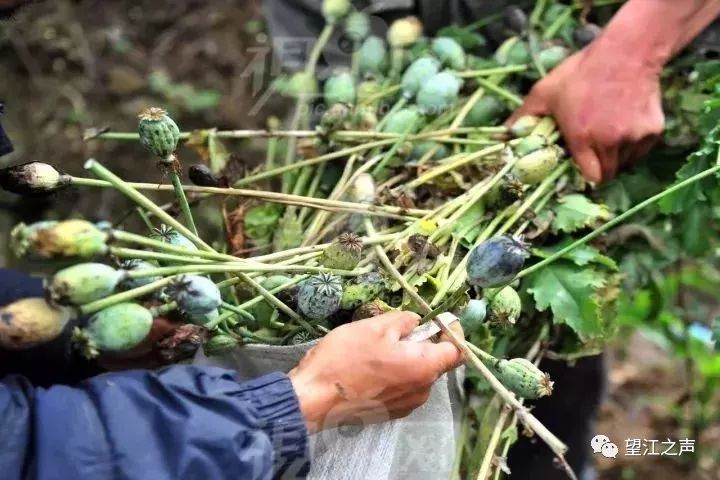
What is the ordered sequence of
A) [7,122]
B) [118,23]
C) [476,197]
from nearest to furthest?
[476,197] → [7,122] → [118,23]

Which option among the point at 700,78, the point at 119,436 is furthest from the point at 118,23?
the point at 119,436

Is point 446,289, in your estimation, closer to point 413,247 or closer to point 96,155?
point 413,247

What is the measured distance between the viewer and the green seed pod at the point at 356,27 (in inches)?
49.2

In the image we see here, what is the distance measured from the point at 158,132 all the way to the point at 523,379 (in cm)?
39

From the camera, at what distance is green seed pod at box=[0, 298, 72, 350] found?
2.09 feet

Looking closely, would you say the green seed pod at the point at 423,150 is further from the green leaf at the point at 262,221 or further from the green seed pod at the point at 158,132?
the green seed pod at the point at 158,132

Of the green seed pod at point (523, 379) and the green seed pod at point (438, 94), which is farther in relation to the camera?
the green seed pod at point (438, 94)

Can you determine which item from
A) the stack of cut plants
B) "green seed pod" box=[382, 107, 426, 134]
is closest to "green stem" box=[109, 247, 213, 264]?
the stack of cut plants

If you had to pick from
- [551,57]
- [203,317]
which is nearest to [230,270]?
[203,317]

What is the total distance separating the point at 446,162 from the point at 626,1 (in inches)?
15.2

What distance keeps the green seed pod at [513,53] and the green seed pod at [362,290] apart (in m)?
0.46

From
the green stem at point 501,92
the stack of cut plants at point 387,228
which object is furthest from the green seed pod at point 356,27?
the green stem at point 501,92

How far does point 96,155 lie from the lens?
235 centimetres

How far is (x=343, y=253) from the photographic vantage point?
31.8 inches
